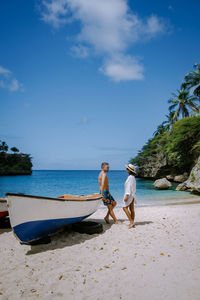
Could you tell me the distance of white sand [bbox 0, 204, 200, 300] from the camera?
310cm

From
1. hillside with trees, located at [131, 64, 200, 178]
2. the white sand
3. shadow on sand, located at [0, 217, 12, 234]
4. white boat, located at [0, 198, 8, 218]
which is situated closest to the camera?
the white sand

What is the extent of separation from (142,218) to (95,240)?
3.18 meters

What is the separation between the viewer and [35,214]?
15.5 feet

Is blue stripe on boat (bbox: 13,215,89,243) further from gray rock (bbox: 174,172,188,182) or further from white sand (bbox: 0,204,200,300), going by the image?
gray rock (bbox: 174,172,188,182)

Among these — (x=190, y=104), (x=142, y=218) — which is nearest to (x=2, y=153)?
(x=190, y=104)

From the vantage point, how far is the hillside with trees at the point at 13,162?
77000 mm

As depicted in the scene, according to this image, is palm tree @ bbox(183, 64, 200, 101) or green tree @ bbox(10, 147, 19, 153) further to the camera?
green tree @ bbox(10, 147, 19, 153)

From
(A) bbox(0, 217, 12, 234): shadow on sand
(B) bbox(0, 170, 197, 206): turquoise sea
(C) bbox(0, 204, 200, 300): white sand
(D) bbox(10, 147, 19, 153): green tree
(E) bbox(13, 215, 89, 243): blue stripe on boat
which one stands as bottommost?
(B) bbox(0, 170, 197, 206): turquoise sea

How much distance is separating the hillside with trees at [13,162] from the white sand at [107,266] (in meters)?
78.7

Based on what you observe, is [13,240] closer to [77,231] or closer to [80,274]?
[77,231]

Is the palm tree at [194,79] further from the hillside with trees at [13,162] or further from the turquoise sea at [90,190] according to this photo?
the hillside with trees at [13,162]

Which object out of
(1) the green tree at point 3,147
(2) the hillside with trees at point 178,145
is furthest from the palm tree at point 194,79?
(1) the green tree at point 3,147

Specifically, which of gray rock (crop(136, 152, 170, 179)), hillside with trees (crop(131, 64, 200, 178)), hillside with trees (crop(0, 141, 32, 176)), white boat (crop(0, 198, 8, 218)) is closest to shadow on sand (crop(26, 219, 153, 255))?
white boat (crop(0, 198, 8, 218))

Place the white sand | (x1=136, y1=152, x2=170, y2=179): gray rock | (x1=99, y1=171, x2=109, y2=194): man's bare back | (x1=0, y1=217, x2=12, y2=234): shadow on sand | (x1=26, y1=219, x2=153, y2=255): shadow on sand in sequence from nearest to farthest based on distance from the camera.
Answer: the white sand < (x1=26, y1=219, x2=153, y2=255): shadow on sand < (x1=99, y1=171, x2=109, y2=194): man's bare back < (x1=0, y1=217, x2=12, y2=234): shadow on sand < (x1=136, y1=152, x2=170, y2=179): gray rock
